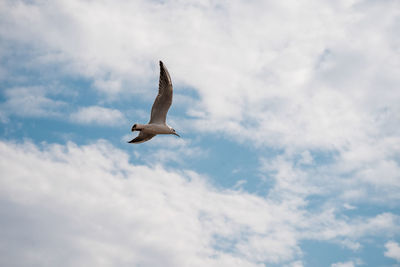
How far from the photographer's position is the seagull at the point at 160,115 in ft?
110

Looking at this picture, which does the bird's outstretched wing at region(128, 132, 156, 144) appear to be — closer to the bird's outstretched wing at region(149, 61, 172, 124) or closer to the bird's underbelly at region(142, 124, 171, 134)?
the bird's underbelly at region(142, 124, 171, 134)

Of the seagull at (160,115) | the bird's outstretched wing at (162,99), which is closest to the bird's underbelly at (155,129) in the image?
the seagull at (160,115)

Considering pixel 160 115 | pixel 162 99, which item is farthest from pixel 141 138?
pixel 162 99

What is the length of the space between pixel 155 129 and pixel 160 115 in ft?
4.20

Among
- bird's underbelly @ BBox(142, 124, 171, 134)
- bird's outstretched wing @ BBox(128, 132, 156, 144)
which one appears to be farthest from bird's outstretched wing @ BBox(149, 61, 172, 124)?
bird's outstretched wing @ BBox(128, 132, 156, 144)

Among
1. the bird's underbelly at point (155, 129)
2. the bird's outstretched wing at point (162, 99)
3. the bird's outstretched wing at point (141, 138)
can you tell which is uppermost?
the bird's outstretched wing at point (162, 99)

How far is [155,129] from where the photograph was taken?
35.2 metres

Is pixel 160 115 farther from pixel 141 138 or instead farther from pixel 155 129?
pixel 141 138

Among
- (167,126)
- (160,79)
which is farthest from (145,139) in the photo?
(160,79)

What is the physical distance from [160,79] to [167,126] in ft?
14.8

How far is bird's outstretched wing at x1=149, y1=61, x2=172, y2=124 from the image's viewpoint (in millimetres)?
33456

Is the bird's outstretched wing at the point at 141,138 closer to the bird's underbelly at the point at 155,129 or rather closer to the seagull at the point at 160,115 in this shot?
the seagull at the point at 160,115

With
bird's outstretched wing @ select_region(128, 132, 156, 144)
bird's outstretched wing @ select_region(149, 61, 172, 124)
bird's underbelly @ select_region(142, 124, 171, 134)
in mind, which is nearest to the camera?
bird's outstretched wing @ select_region(149, 61, 172, 124)

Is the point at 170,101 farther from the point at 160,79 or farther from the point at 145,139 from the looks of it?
the point at 145,139
